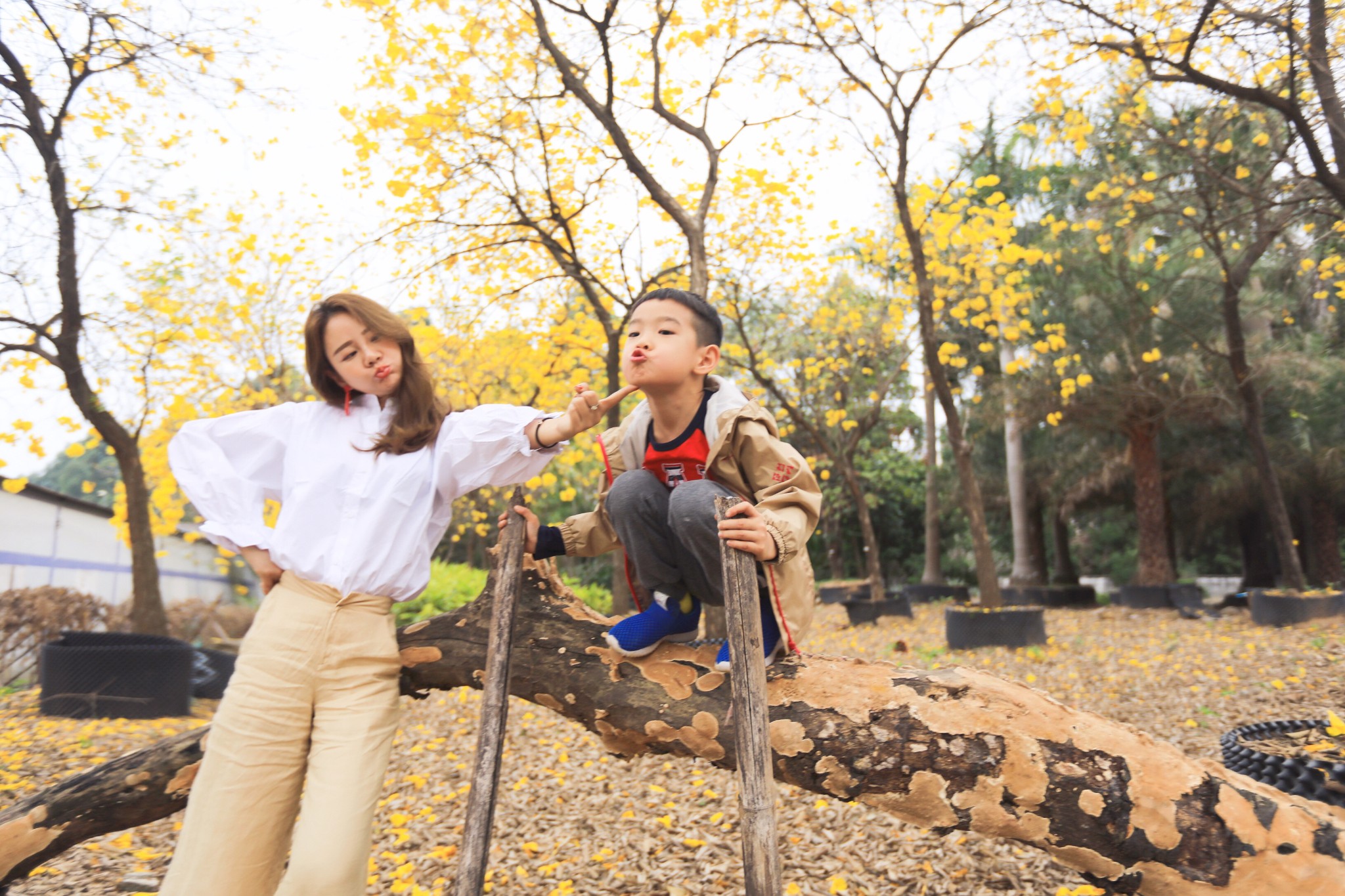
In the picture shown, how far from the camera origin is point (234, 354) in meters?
8.57

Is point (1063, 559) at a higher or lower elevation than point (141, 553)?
lower

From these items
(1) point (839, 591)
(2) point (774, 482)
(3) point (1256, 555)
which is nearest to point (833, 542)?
(1) point (839, 591)

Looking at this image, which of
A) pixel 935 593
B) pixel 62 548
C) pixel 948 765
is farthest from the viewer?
pixel 935 593

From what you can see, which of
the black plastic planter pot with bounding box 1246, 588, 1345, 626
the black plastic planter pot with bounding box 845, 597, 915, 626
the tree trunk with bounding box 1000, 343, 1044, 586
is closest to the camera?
the black plastic planter pot with bounding box 1246, 588, 1345, 626

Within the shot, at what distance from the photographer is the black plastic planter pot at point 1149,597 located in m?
12.3

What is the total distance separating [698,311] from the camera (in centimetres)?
221

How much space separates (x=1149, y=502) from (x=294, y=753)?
14.1 m

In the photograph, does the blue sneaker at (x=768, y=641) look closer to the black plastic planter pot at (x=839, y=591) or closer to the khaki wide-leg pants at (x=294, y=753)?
the khaki wide-leg pants at (x=294, y=753)

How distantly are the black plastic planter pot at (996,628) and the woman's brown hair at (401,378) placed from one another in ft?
22.1

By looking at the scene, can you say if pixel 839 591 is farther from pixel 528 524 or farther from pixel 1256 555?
pixel 528 524

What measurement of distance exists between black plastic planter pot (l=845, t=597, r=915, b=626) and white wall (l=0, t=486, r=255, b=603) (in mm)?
7849

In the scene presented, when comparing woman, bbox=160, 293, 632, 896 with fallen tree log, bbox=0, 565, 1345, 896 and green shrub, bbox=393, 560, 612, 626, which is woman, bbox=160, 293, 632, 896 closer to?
fallen tree log, bbox=0, 565, 1345, 896

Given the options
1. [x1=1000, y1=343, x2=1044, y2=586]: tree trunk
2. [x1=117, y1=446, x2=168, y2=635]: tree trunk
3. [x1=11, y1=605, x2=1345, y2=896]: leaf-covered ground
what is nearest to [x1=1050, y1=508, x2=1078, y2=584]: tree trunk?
[x1=1000, y1=343, x2=1044, y2=586]: tree trunk

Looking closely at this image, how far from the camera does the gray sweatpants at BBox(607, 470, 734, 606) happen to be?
2.07 m
